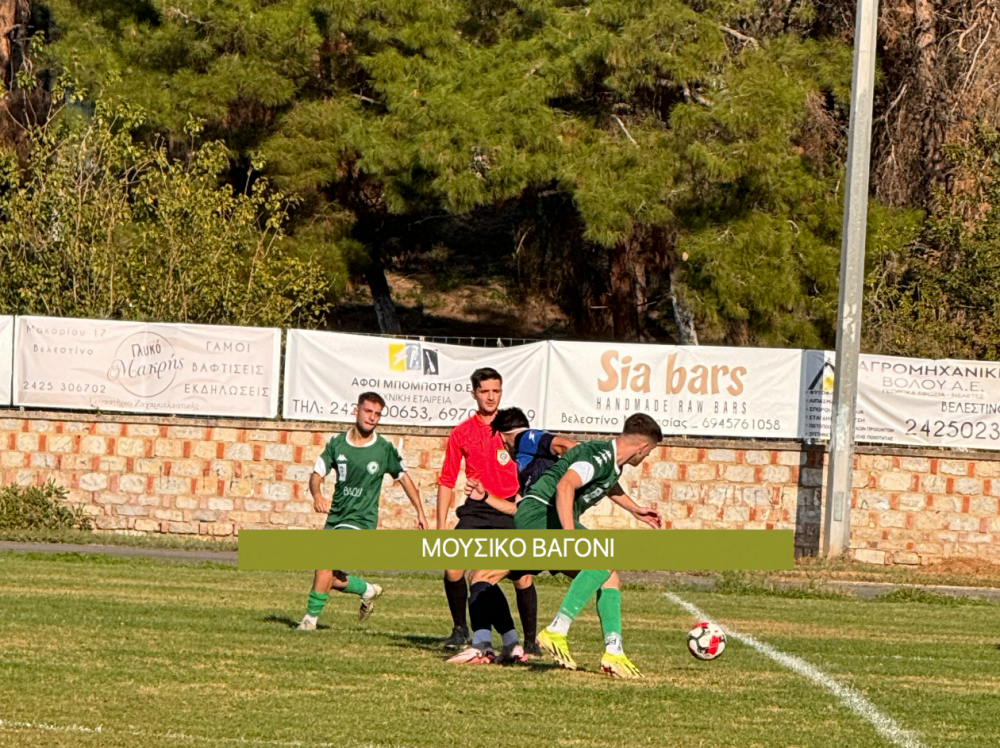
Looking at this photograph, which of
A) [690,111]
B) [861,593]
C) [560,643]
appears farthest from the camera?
[690,111]

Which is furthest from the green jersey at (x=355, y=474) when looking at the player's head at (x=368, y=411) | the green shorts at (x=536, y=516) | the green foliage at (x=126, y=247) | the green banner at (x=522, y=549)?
the green foliage at (x=126, y=247)

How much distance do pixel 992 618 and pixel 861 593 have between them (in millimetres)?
2636

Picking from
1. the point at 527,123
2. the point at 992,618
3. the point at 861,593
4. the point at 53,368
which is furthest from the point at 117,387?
the point at 992,618

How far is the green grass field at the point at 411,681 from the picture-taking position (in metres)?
8.34

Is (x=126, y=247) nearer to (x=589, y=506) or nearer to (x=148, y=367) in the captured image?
(x=148, y=367)

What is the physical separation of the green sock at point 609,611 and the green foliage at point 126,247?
54.6 feet

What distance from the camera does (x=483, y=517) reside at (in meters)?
11.6

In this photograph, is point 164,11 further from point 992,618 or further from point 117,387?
point 992,618

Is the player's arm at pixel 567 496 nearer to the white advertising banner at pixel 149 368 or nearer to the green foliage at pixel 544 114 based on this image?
the white advertising banner at pixel 149 368

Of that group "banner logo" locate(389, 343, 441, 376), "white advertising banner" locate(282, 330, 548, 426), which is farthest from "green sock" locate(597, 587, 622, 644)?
"banner logo" locate(389, 343, 441, 376)

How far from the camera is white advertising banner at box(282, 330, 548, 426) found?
23.9m

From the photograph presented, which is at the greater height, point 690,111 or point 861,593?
point 690,111

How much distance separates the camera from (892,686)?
10.8m

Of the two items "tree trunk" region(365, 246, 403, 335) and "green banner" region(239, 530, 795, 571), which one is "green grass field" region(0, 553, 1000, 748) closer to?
"green banner" region(239, 530, 795, 571)
